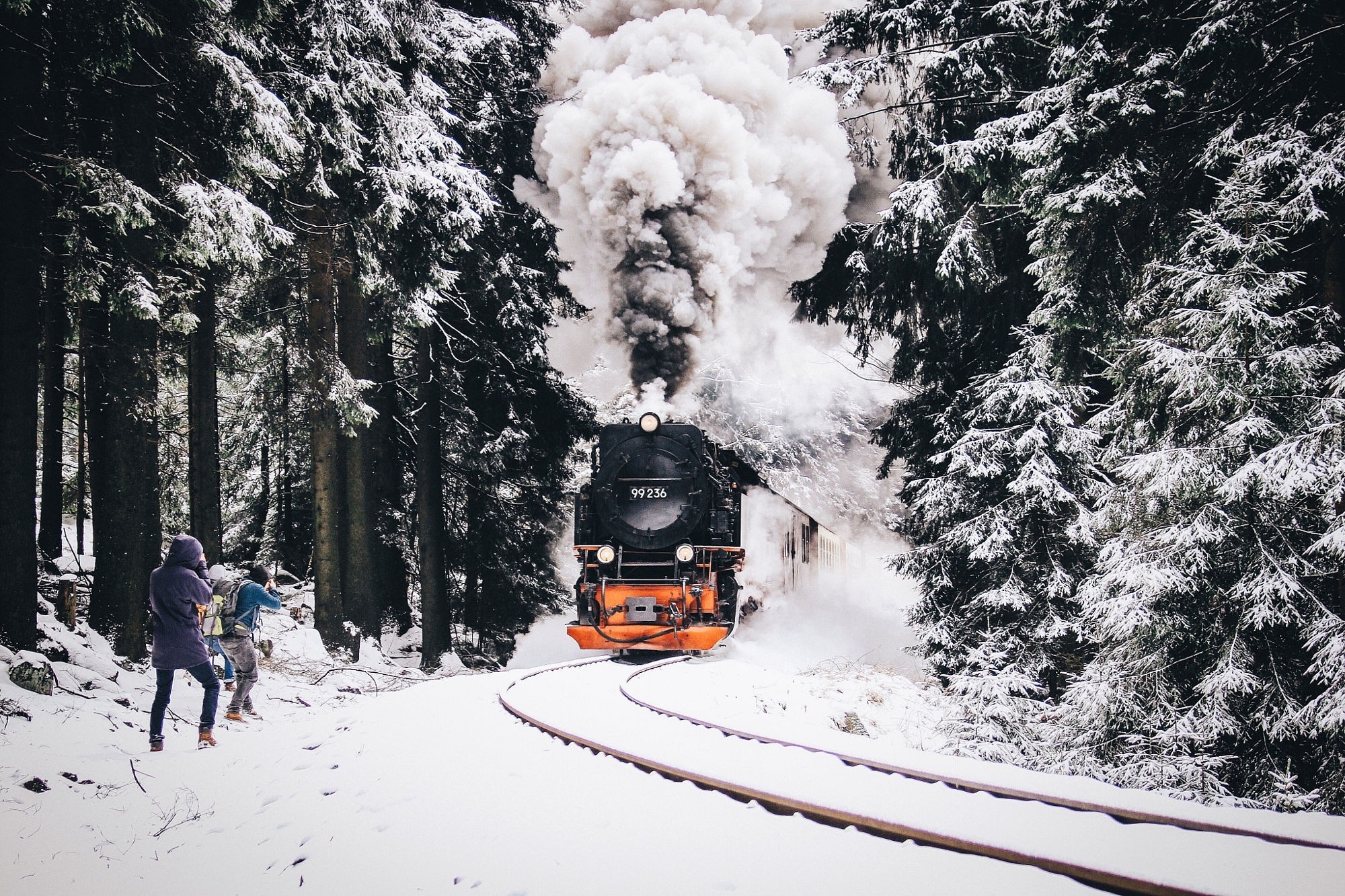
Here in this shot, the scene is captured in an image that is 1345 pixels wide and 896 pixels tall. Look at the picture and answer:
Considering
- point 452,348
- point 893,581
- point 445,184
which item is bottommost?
point 893,581

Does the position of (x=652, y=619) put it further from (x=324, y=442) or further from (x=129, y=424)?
(x=129, y=424)

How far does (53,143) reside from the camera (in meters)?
6.98

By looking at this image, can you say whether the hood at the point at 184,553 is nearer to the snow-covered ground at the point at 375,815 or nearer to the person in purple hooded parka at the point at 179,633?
the person in purple hooded parka at the point at 179,633

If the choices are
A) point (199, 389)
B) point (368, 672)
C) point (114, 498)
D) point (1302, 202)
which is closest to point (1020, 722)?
point (1302, 202)

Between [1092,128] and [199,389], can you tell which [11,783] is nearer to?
[199,389]

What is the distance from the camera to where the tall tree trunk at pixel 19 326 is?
248 inches

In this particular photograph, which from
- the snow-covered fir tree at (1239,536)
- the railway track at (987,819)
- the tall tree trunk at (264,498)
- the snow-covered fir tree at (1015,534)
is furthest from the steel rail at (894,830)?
the tall tree trunk at (264,498)

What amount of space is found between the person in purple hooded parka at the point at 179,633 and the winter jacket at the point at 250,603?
2.81 ft

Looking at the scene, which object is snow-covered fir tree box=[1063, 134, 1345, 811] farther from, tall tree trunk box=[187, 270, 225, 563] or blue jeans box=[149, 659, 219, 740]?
tall tree trunk box=[187, 270, 225, 563]

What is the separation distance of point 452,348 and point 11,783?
1029 cm

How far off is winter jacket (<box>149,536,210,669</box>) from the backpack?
91cm

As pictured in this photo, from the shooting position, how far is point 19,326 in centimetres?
667

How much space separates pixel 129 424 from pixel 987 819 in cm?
835

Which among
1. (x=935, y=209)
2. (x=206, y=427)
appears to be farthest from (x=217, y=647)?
(x=935, y=209)
